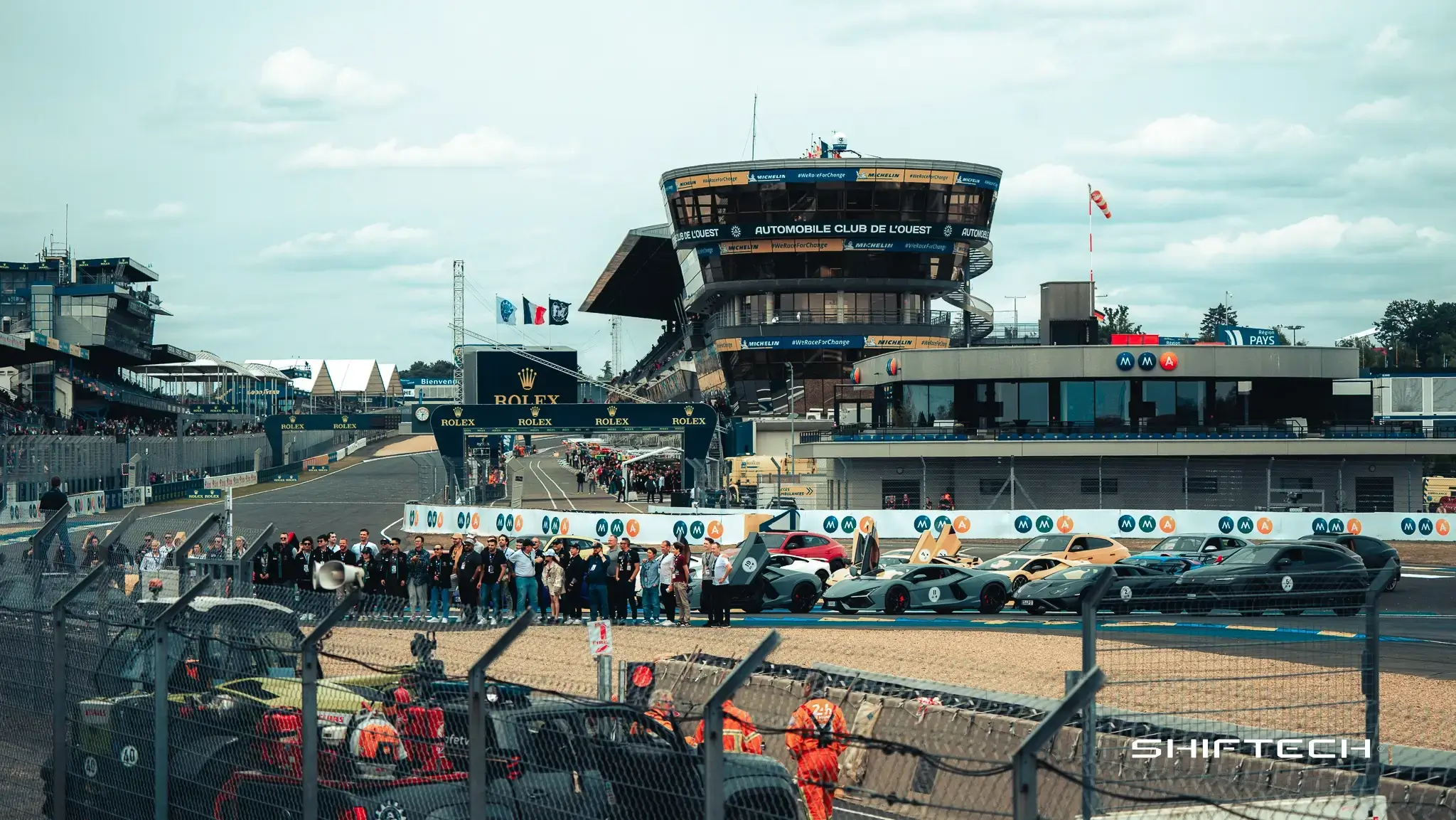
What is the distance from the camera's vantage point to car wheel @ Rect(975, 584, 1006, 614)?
1112 inches

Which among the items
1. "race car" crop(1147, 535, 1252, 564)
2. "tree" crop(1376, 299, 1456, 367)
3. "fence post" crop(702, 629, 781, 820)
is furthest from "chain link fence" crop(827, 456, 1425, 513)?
"tree" crop(1376, 299, 1456, 367)

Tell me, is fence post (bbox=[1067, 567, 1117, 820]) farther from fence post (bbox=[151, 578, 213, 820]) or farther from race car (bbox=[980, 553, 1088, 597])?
race car (bbox=[980, 553, 1088, 597])

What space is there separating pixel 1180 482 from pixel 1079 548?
2345 cm

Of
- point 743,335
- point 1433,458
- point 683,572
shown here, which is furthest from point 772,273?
point 683,572

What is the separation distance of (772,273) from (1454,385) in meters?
50.8

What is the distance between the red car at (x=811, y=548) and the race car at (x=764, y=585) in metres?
4.81

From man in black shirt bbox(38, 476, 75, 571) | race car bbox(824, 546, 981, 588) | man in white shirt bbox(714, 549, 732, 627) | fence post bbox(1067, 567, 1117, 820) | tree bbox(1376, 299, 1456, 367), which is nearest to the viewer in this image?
fence post bbox(1067, 567, 1117, 820)

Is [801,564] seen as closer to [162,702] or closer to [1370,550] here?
[1370,550]

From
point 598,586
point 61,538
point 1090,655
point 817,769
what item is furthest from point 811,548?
point 817,769

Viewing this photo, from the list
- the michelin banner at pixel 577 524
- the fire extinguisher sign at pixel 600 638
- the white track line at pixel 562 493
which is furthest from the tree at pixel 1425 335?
the fire extinguisher sign at pixel 600 638

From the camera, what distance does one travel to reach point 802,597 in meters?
28.6

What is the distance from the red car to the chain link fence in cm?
2011

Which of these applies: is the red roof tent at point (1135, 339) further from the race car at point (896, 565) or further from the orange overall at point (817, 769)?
the orange overall at point (817, 769)

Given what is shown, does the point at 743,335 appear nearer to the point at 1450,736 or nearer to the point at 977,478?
the point at 977,478
